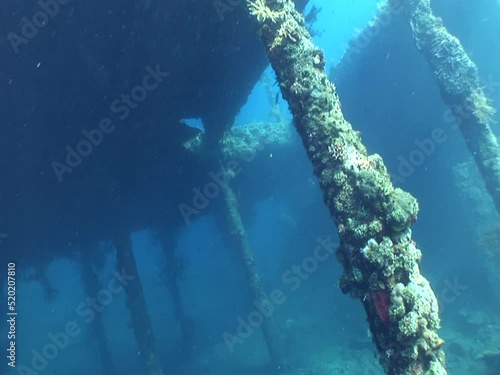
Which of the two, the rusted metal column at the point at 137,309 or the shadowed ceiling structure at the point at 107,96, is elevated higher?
the shadowed ceiling structure at the point at 107,96

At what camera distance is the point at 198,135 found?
15.2m

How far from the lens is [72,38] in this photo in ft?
27.4

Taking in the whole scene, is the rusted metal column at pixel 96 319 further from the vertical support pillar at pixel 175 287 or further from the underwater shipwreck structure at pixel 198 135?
the vertical support pillar at pixel 175 287

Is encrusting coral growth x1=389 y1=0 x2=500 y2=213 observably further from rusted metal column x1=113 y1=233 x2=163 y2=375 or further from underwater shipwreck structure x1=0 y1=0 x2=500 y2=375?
rusted metal column x1=113 y1=233 x2=163 y2=375

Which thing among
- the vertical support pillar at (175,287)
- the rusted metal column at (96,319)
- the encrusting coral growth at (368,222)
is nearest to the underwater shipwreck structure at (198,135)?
the encrusting coral growth at (368,222)

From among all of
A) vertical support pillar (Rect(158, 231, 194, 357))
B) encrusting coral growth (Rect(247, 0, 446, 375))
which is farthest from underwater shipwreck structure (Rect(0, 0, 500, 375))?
vertical support pillar (Rect(158, 231, 194, 357))

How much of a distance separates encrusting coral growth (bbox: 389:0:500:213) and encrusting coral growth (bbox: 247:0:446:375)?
7852 millimetres

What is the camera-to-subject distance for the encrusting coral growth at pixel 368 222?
14.1 ft

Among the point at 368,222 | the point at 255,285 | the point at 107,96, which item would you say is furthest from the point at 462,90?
the point at 107,96

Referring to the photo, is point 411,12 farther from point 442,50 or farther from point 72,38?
point 72,38

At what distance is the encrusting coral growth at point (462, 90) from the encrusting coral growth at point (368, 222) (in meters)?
7.85

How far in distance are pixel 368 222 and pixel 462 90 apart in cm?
941

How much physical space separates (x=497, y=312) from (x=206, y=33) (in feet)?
51.7

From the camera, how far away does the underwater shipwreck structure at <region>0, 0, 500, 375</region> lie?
4695 mm
